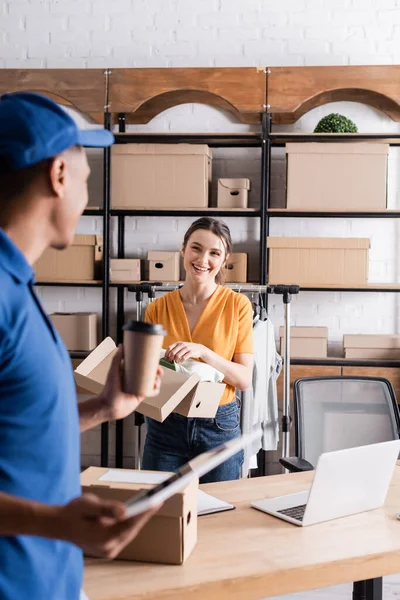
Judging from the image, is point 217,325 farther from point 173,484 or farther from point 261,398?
point 173,484

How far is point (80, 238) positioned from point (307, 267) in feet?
4.27

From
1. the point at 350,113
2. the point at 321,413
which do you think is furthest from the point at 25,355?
the point at 350,113

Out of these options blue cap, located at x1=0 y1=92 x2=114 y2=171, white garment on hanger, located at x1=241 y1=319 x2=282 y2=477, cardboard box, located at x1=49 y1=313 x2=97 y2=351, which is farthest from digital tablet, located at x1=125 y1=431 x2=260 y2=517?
cardboard box, located at x1=49 y1=313 x2=97 y2=351

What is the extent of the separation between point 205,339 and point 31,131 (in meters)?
1.60

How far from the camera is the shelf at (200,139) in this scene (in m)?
4.00

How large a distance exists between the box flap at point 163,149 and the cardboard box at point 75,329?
972 mm

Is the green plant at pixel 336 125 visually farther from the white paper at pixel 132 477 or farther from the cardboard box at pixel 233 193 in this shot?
the white paper at pixel 132 477

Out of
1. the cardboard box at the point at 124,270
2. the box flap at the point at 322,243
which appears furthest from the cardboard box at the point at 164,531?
the cardboard box at the point at 124,270

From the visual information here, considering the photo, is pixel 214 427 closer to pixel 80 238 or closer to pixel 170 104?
pixel 80 238

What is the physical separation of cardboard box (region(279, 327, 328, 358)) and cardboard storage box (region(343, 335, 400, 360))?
0.13 meters

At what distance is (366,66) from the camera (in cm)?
389

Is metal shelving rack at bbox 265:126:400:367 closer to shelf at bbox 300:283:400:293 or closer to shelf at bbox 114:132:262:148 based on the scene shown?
shelf at bbox 300:283:400:293

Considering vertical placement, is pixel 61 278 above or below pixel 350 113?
below

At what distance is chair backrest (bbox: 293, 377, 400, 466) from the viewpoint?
2.68 metres
